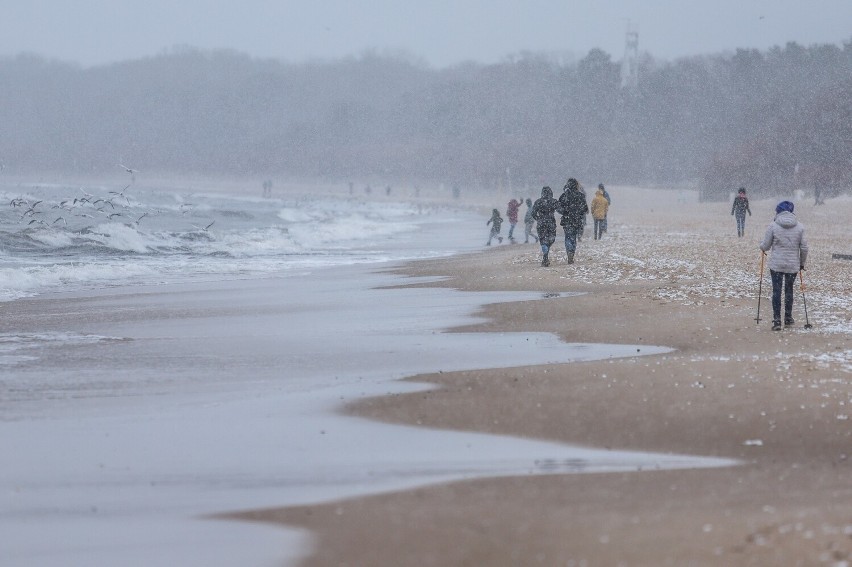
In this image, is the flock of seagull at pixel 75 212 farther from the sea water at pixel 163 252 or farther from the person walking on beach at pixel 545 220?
the person walking on beach at pixel 545 220

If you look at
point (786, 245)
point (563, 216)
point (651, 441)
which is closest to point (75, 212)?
point (563, 216)

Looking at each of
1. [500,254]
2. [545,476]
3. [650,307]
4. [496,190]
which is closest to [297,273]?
[500,254]

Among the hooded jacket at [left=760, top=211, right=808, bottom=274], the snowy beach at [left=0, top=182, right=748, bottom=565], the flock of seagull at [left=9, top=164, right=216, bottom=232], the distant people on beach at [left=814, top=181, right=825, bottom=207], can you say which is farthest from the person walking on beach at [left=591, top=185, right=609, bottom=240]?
the distant people on beach at [left=814, top=181, right=825, bottom=207]

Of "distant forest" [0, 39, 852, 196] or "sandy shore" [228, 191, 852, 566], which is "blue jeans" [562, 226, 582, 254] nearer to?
"sandy shore" [228, 191, 852, 566]

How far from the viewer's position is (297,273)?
24.4 m

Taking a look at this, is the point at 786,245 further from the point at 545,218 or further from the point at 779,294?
the point at 545,218

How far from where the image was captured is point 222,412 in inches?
352

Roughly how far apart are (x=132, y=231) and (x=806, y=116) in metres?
73.5

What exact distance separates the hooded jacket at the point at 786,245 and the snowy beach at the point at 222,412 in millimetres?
2325

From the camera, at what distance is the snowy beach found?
6.17 metres

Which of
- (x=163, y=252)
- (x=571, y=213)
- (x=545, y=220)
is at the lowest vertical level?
(x=163, y=252)

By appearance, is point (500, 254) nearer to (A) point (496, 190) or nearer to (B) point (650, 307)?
(B) point (650, 307)

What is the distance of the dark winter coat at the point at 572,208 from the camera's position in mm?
22188

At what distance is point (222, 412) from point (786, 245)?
7512mm
